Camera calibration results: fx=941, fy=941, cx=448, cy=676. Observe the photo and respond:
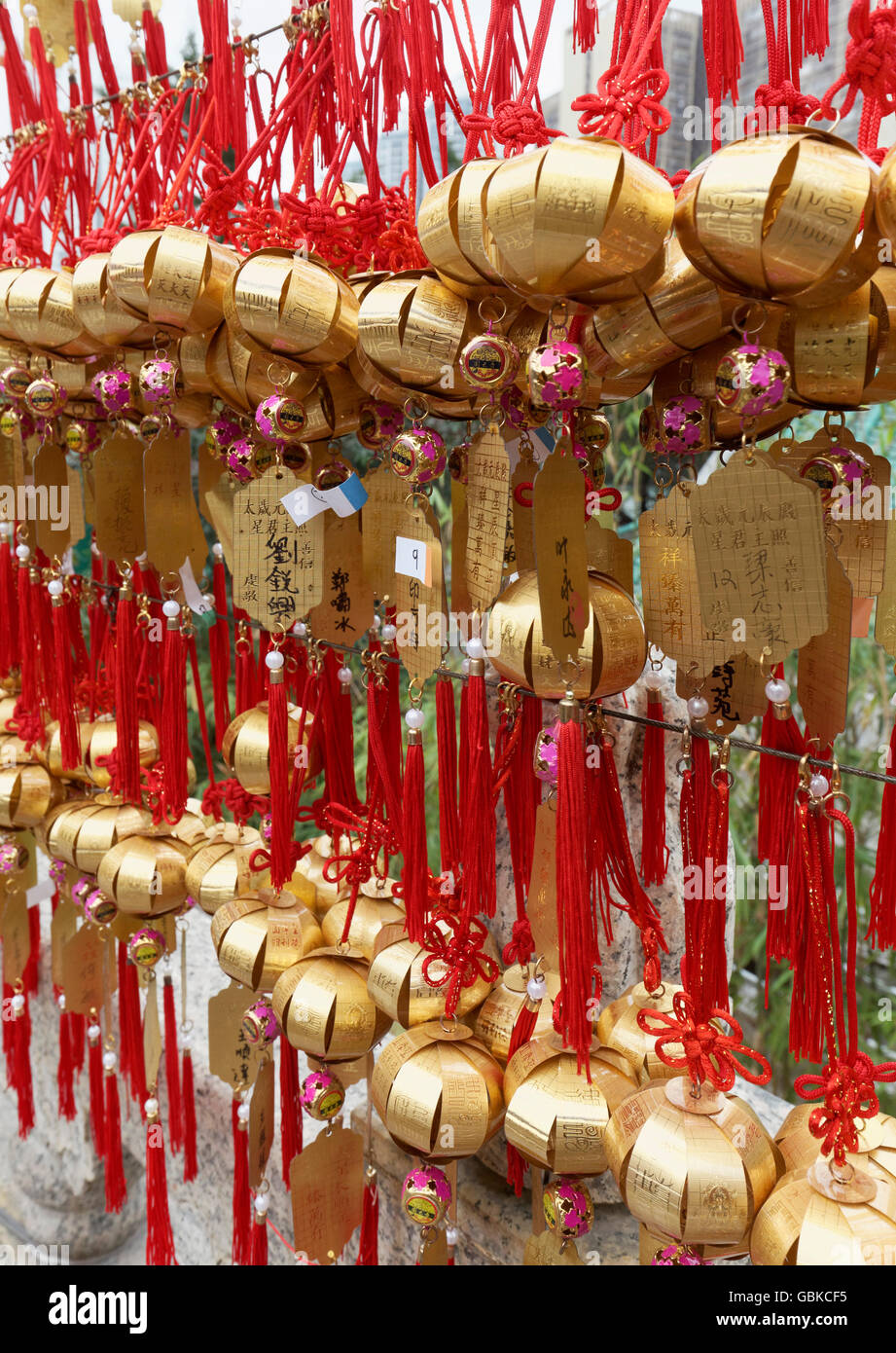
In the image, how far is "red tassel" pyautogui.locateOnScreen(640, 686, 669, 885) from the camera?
1.73 feet

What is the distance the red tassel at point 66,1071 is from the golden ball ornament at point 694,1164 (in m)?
0.81

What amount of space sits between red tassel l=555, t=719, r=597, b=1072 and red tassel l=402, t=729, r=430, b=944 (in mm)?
117

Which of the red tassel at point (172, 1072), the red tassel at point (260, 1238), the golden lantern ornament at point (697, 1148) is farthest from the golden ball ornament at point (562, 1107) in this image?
the red tassel at point (172, 1072)

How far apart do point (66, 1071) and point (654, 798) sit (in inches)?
35.6

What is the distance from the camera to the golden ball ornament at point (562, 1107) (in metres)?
0.50

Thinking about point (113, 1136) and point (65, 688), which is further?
point (113, 1136)

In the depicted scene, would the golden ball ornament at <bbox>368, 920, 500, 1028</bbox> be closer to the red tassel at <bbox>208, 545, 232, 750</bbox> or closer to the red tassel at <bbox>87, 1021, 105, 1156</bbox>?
the red tassel at <bbox>208, 545, 232, 750</bbox>

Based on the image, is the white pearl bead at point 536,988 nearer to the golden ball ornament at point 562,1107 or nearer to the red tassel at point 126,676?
the golden ball ornament at point 562,1107

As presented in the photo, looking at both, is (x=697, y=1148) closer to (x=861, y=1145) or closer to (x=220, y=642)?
(x=861, y=1145)

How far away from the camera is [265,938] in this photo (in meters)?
0.70

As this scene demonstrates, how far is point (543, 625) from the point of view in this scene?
42 cm

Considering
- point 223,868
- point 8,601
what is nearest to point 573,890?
point 223,868

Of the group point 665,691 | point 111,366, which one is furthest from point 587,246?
point 111,366

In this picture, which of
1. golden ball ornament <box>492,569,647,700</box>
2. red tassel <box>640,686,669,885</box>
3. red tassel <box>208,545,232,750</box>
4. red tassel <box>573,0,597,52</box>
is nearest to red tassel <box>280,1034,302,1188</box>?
red tassel <box>208,545,232,750</box>
